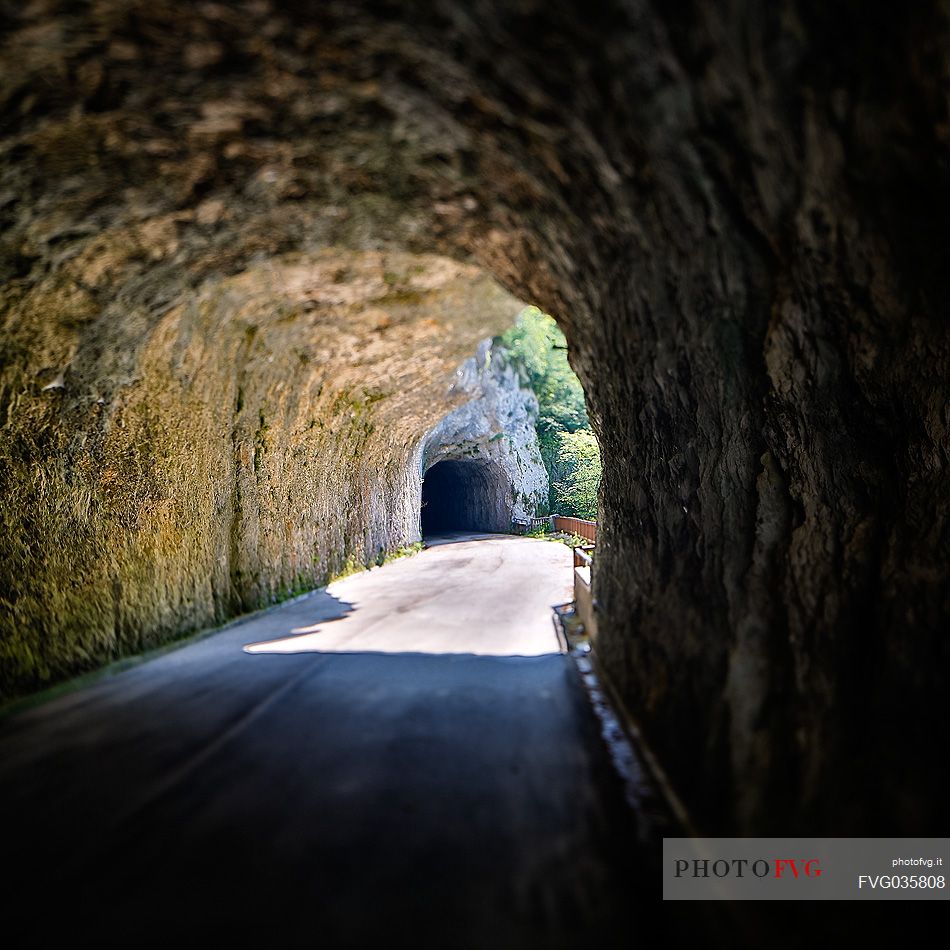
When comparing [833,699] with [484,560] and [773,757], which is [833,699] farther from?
[484,560]

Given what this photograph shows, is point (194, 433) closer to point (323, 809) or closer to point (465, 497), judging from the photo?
point (323, 809)

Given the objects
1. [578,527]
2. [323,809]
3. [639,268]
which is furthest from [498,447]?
[323,809]

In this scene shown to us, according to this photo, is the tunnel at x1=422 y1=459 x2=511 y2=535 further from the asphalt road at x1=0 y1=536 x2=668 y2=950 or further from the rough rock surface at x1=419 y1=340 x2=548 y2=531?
the asphalt road at x1=0 y1=536 x2=668 y2=950

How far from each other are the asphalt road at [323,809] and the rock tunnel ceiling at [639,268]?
0.89 m

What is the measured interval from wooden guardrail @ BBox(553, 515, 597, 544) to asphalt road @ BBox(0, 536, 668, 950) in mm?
11290

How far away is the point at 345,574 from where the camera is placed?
1906cm

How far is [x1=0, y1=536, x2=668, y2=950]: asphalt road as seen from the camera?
350 cm

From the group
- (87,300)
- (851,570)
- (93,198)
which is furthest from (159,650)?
(851,570)

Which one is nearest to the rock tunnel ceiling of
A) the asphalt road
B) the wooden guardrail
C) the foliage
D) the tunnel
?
the asphalt road

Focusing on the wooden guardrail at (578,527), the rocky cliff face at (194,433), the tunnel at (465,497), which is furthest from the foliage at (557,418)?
the rocky cliff face at (194,433)

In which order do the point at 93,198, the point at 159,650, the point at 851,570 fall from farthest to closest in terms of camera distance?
the point at 159,650 → the point at 93,198 → the point at 851,570

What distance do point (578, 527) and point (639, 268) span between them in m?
21.3

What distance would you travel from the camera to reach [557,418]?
41.8 meters

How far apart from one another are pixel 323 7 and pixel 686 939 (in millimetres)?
5090
